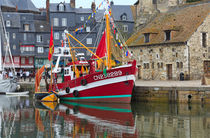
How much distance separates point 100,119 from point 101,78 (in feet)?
22.6

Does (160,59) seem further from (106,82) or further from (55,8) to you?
(55,8)

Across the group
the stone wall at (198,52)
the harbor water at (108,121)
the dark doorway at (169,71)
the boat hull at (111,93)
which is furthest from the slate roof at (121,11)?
the harbor water at (108,121)

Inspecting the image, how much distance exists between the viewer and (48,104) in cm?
3112

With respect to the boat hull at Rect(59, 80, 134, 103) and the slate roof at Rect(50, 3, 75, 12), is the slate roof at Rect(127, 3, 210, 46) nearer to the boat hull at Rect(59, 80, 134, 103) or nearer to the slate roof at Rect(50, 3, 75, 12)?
the boat hull at Rect(59, 80, 134, 103)

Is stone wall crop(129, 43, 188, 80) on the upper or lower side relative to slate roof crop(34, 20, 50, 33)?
lower

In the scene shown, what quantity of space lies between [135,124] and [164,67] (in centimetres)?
1920

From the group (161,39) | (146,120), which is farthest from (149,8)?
(146,120)

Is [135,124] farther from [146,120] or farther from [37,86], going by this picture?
[37,86]

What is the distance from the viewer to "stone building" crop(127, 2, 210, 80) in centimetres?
3669

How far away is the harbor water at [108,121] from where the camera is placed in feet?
58.2

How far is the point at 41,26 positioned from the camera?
65500 millimetres

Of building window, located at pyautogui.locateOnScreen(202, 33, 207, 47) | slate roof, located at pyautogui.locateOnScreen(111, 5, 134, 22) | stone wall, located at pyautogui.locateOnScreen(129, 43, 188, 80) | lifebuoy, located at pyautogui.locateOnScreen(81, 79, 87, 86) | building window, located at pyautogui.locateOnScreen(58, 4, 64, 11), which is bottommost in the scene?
lifebuoy, located at pyautogui.locateOnScreen(81, 79, 87, 86)

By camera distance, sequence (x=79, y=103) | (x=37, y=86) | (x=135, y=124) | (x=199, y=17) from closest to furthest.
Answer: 1. (x=135, y=124)
2. (x=79, y=103)
3. (x=37, y=86)
4. (x=199, y=17)

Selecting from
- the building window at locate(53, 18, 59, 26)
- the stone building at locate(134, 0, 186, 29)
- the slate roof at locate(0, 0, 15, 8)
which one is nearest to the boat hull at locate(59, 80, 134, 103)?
the stone building at locate(134, 0, 186, 29)
